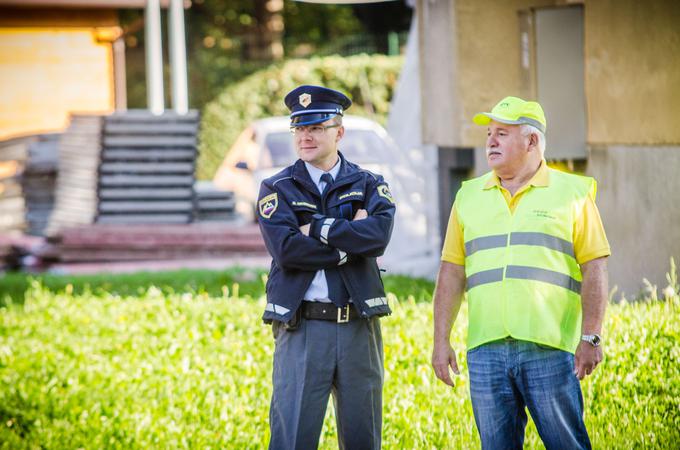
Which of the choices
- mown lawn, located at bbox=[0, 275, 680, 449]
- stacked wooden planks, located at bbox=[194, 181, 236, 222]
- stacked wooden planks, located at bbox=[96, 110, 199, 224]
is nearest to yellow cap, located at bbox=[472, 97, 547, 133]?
mown lawn, located at bbox=[0, 275, 680, 449]

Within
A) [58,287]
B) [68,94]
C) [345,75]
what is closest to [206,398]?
[58,287]

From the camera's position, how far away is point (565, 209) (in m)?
4.48

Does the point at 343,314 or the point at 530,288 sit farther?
the point at 343,314

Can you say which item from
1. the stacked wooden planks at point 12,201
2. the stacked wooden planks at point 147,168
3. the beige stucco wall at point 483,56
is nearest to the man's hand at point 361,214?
the beige stucco wall at point 483,56

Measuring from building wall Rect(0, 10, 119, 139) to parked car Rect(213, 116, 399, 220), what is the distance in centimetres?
642

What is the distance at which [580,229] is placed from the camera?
4.48 m

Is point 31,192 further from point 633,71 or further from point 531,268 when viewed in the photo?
point 531,268

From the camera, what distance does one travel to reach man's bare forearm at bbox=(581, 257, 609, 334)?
4434 mm

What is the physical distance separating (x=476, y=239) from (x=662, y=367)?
2.06 meters

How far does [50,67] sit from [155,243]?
11.3 m

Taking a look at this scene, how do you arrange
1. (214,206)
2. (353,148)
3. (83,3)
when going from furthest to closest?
(83,3) → (214,206) → (353,148)

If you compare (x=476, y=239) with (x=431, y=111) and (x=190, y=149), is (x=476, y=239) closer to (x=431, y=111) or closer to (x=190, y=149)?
(x=431, y=111)

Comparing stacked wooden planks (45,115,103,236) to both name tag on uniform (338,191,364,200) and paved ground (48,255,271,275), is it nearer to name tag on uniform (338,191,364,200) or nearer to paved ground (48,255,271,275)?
paved ground (48,255,271,275)

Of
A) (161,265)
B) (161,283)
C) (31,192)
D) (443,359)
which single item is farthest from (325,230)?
(31,192)
